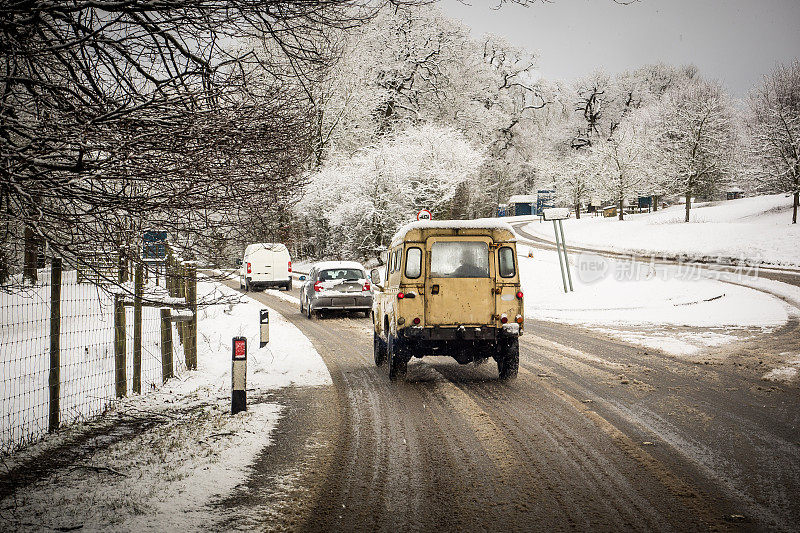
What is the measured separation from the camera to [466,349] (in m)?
9.63

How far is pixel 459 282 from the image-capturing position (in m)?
9.55

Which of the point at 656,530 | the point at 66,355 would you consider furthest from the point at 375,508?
the point at 66,355

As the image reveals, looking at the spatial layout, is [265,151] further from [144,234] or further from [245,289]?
[245,289]

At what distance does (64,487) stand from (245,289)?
30172mm

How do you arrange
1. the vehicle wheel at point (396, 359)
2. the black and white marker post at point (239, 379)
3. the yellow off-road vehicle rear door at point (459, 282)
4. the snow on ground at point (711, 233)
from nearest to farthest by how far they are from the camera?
the black and white marker post at point (239, 379), the yellow off-road vehicle rear door at point (459, 282), the vehicle wheel at point (396, 359), the snow on ground at point (711, 233)

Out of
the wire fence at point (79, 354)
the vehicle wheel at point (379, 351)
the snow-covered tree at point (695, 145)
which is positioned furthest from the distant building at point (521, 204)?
the vehicle wheel at point (379, 351)

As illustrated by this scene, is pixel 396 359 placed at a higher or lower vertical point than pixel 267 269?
lower

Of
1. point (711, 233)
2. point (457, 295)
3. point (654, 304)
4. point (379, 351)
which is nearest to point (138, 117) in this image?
point (457, 295)

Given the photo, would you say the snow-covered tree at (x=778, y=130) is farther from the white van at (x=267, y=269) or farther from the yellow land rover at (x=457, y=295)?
the yellow land rover at (x=457, y=295)

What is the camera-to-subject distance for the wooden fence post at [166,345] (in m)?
10.1

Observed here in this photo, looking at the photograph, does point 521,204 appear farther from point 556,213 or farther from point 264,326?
point 264,326

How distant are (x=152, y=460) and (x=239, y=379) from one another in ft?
6.66

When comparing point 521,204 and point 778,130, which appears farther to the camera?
point 521,204

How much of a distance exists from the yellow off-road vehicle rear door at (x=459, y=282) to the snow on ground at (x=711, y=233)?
27490 mm
